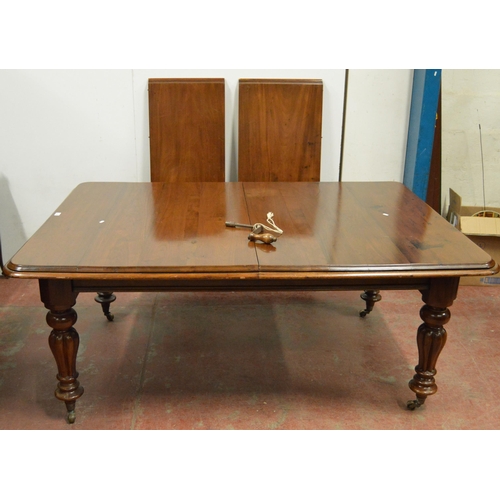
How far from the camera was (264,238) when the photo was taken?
2334 mm

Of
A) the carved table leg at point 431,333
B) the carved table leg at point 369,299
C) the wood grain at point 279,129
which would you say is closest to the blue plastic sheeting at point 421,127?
the wood grain at point 279,129

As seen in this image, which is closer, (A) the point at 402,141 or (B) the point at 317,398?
(B) the point at 317,398

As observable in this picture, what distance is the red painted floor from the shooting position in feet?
8.31

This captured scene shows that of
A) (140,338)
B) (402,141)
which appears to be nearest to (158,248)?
(140,338)

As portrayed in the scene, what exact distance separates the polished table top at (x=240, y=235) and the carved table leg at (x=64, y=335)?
13 centimetres

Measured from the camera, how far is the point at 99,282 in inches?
88.1

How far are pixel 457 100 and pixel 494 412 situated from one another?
7.30 ft

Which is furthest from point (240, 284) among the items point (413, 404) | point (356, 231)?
point (413, 404)

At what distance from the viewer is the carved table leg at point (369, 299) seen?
3.28 meters

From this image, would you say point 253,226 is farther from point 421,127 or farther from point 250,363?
point 421,127

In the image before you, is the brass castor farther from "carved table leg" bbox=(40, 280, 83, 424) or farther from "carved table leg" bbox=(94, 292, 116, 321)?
"carved table leg" bbox=(94, 292, 116, 321)

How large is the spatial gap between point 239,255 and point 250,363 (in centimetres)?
85

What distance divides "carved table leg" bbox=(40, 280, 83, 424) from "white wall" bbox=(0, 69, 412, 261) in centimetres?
159

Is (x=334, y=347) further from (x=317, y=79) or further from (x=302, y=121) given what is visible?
(x=317, y=79)
